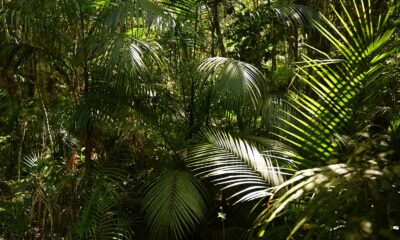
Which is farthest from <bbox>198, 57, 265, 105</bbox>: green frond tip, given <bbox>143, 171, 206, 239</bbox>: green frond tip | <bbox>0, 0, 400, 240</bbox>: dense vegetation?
<bbox>143, 171, 206, 239</bbox>: green frond tip

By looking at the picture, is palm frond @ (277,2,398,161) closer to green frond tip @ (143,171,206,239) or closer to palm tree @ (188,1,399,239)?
palm tree @ (188,1,399,239)

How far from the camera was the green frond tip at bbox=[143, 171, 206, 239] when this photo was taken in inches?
110

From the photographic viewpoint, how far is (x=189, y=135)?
11.5ft

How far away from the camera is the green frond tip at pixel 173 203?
279cm

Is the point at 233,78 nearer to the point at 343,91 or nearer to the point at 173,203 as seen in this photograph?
the point at 173,203

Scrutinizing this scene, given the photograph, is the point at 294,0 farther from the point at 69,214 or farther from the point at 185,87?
the point at 69,214

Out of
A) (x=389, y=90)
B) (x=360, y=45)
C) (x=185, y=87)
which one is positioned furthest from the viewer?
→ (x=185, y=87)

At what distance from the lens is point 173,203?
9.36ft

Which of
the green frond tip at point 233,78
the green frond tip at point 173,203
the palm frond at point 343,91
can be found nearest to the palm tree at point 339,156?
the palm frond at point 343,91

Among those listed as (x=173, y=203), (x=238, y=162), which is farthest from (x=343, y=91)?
(x=173, y=203)

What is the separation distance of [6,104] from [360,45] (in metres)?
3.17

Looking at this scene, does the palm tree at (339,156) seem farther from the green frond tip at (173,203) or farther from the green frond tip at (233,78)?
the green frond tip at (233,78)

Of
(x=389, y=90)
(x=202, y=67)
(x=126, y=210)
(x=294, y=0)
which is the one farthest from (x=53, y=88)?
(x=389, y=90)

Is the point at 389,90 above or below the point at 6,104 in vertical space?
above
